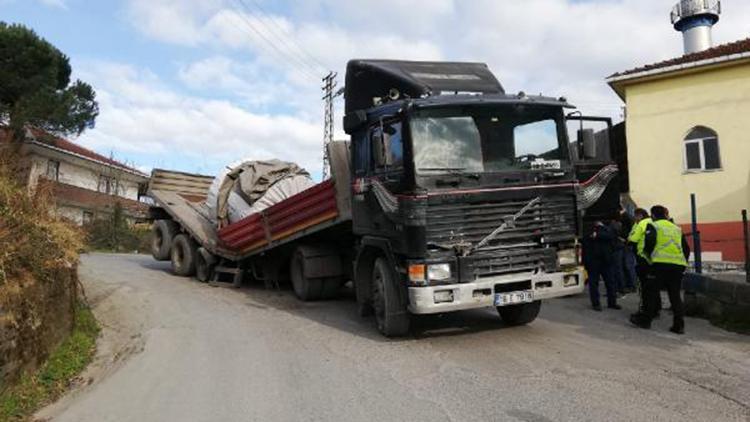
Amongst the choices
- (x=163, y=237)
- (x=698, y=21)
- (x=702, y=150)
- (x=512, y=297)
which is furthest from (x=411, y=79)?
(x=698, y=21)

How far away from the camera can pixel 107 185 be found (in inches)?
1227

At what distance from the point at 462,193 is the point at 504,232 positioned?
2.12ft

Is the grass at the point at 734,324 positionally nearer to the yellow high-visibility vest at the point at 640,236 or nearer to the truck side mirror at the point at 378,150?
the yellow high-visibility vest at the point at 640,236

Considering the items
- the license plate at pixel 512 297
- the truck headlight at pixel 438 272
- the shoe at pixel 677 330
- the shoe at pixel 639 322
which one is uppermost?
the truck headlight at pixel 438 272

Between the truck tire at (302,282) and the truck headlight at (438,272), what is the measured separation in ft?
12.6

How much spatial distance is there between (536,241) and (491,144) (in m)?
1.17

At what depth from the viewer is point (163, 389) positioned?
5.11m

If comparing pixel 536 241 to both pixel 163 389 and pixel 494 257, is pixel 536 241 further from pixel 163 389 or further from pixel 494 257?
pixel 163 389

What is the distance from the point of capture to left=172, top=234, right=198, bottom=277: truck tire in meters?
12.6

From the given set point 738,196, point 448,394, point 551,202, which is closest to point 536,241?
point 551,202

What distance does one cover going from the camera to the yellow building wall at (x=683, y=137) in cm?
1354

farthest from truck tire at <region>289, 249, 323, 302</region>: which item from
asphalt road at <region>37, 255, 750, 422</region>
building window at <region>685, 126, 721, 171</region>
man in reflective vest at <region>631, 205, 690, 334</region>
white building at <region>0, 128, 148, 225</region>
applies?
white building at <region>0, 128, 148, 225</region>

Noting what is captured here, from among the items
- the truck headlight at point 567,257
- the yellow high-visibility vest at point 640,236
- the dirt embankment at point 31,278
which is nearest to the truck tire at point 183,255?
the dirt embankment at point 31,278

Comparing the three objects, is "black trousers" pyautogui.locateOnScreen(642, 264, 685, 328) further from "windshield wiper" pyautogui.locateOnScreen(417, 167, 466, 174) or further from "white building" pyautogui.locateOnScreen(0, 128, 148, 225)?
"white building" pyautogui.locateOnScreen(0, 128, 148, 225)
